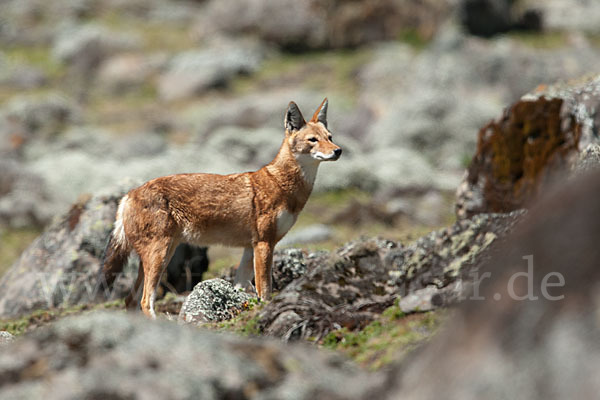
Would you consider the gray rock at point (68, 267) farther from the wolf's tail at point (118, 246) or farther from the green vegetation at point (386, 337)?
the green vegetation at point (386, 337)

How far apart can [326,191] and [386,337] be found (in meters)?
14.6

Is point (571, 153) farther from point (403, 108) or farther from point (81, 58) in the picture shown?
point (81, 58)

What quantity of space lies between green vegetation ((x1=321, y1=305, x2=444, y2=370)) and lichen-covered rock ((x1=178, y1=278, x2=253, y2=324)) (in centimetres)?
169

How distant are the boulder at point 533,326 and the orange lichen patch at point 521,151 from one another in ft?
23.4

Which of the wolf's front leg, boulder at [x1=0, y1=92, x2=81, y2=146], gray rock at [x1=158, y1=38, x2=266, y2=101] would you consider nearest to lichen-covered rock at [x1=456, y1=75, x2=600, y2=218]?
the wolf's front leg

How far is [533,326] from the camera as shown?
2.98 meters

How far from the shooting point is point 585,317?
9.49ft

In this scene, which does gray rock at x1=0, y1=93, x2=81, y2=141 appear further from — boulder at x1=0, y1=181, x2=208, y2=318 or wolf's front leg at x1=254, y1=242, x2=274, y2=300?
wolf's front leg at x1=254, y1=242, x2=274, y2=300

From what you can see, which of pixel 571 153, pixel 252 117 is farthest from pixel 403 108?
pixel 571 153

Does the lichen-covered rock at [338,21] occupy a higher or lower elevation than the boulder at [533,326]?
higher

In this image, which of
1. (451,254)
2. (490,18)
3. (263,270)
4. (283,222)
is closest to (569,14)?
(490,18)

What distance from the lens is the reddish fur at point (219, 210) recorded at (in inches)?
301

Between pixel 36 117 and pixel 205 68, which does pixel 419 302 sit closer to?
pixel 36 117

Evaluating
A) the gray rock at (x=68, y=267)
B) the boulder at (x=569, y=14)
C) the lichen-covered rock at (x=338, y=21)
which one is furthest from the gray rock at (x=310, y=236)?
the boulder at (x=569, y=14)
